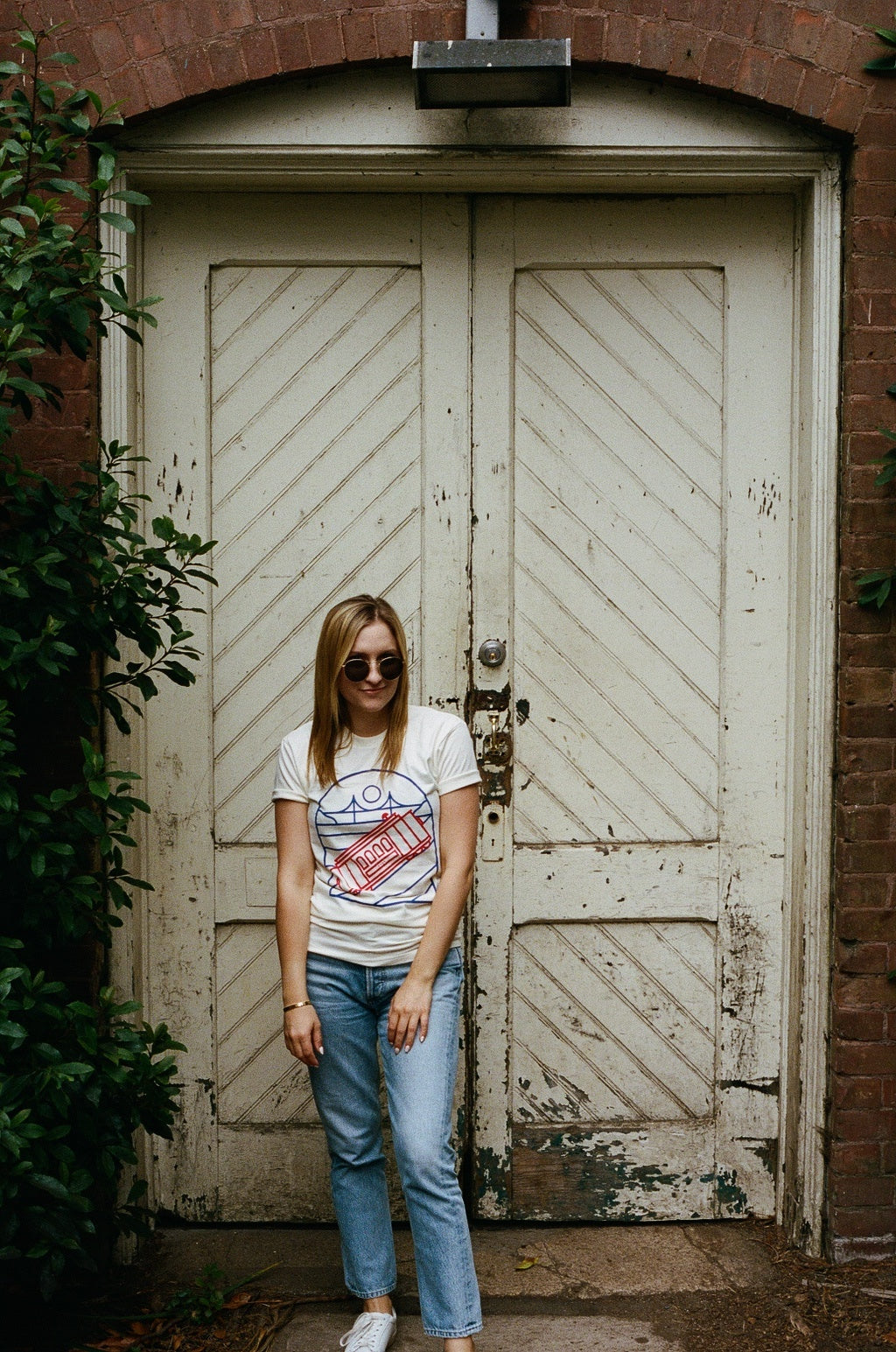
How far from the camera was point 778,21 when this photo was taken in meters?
3.29

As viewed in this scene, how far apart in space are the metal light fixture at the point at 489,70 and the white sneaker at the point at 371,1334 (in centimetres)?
327

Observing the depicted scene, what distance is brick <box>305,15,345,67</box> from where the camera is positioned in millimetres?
3262

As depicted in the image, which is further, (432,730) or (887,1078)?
(887,1078)

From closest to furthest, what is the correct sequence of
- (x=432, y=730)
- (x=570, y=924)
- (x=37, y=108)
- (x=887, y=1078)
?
(x=432, y=730) → (x=37, y=108) → (x=887, y=1078) → (x=570, y=924)

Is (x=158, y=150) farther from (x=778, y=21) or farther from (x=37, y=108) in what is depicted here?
(x=778, y=21)

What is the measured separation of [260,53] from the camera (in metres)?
3.26

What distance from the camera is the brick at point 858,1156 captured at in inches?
137

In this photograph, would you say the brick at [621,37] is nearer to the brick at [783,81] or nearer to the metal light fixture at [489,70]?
the metal light fixture at [489,70]

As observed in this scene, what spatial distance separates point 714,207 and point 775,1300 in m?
3.23

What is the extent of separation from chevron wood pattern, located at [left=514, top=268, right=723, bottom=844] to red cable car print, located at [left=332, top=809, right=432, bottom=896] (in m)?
0.87

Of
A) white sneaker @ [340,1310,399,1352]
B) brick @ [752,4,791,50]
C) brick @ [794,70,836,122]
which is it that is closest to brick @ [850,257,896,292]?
brick @ [794,70,836,122]

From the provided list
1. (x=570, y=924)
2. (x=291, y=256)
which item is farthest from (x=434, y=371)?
(x=570, y=924)

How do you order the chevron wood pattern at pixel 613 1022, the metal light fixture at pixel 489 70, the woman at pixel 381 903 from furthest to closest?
the chevron wood pattern at pixel 613 1022, the metal light fixture at pixel 489 70, the woman at pixel 381 903

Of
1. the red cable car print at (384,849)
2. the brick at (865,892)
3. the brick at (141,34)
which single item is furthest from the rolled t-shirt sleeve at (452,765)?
the brick at (141,34)
